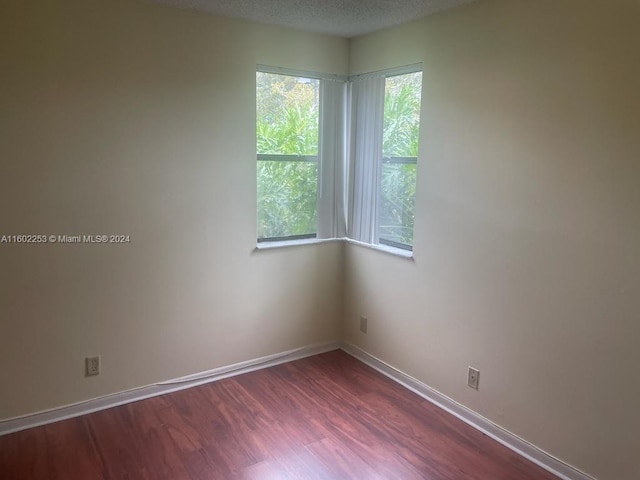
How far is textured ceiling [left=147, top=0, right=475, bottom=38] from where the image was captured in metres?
2.70

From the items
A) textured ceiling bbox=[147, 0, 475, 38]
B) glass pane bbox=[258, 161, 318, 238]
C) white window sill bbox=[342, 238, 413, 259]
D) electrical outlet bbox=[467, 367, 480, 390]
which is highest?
textured ceiling bbox=[147, 0, 475, 38]

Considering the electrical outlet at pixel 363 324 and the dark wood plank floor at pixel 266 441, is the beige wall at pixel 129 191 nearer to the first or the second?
the dark wood plank floor at pixel 266 441

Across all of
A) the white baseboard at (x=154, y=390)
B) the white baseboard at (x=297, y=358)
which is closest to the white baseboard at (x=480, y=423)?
the white baseboard at (x=297, y=358)

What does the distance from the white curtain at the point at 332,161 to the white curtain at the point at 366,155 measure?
0.07 m

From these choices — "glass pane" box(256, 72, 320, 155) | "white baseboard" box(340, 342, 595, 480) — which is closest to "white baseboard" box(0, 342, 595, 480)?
"white baseboard" box(340, 342, 595, 480)

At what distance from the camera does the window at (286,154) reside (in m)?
3.35

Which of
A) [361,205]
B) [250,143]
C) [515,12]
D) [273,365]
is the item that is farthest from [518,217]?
[273,365]

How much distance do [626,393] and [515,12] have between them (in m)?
1.88

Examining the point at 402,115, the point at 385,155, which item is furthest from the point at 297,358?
the point at 402,115

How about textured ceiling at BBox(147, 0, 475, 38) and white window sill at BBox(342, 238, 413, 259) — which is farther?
white window sill at BBox(342, 238, 413, 259)

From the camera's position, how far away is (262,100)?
3.30 meters

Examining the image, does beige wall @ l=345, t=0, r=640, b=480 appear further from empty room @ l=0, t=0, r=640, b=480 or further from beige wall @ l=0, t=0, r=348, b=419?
beige wall @ l=0, t=0, r=348, b=419

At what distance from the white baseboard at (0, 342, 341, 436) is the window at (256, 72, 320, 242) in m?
0.90

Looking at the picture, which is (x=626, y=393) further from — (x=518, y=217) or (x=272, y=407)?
(x=272, y=407)
